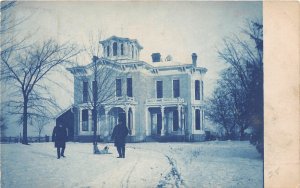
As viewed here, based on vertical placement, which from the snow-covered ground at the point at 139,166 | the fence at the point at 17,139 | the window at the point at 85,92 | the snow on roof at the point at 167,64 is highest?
the snow on roof at the point at 167,64

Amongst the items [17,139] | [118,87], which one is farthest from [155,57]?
[17,139]

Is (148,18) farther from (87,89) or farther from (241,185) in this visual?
(241,185)

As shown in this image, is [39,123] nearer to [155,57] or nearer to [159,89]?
[159,89]

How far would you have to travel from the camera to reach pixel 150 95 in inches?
200

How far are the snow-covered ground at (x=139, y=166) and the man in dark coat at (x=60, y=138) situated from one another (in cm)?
8

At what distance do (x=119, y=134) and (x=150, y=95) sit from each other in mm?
786

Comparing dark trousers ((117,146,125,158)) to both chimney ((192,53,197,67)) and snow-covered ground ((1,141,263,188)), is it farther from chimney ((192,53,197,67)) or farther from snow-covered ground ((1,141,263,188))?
chimney ((192,53,197,67))

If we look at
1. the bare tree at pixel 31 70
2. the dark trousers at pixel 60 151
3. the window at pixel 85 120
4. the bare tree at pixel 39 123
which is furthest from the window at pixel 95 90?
the dark trousers at pixel 60 151

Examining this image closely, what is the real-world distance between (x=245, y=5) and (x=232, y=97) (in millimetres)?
1511

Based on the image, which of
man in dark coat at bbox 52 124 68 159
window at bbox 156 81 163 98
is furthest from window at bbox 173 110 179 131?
man in dark coat at bbox 52 124 68 159

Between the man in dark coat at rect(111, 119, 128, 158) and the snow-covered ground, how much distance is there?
0.08 metres

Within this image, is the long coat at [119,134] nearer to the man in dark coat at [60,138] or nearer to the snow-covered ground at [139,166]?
the snow-covered ground at [139,166]

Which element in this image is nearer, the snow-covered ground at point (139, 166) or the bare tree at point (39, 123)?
the snow-covered ground at point (139, 166)

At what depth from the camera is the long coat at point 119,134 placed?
491 cm
